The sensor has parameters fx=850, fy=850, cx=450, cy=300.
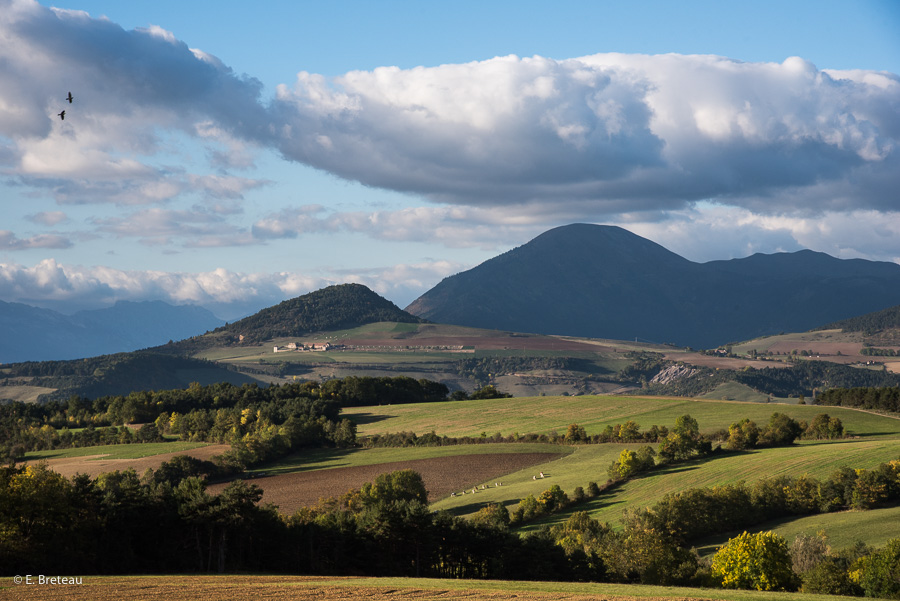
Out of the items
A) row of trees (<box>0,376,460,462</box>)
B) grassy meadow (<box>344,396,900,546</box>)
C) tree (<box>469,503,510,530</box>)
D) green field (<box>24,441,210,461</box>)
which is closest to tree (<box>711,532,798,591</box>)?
grassy meadow (<box>344,396,900,546</box>)

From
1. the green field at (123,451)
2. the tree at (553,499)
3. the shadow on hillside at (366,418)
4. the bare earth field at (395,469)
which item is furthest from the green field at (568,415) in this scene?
the tree at (553,499)

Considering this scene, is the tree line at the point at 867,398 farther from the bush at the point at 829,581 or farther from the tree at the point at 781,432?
the bush at the point at 829,581

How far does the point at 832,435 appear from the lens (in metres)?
121

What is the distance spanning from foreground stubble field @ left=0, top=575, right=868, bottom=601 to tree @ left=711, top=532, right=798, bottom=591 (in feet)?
37.7

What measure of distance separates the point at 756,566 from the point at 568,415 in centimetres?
10012

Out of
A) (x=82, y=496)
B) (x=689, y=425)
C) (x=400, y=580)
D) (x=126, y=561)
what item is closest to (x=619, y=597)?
(x=400, y=580)

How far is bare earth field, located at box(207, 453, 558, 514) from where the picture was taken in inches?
4122

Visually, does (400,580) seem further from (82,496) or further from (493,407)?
(493,407)

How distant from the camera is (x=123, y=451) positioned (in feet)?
446

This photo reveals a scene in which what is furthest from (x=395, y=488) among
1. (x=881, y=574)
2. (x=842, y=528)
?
(x=881, y=574)

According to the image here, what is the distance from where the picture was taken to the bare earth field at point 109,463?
118 m

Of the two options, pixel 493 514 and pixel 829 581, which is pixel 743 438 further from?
pixel 829 581

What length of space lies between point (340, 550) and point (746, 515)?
131ft

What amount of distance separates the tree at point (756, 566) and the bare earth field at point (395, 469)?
158 ft
